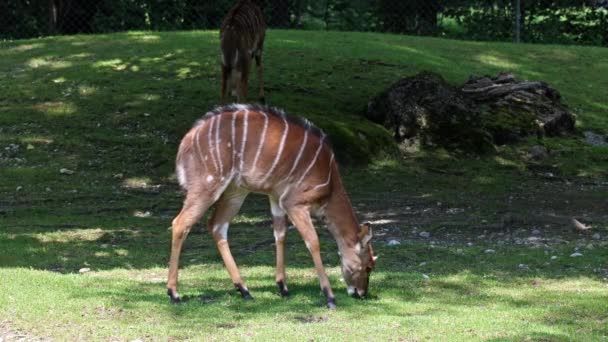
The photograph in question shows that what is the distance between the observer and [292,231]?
1171 centimetres

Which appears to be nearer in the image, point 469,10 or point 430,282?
point 430,282

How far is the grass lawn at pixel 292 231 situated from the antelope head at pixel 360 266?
14 cm

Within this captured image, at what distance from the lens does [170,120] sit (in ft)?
51.1

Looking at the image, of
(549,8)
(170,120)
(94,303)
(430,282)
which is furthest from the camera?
(549,8)

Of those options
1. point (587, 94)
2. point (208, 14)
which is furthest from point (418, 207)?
point (208, 14)

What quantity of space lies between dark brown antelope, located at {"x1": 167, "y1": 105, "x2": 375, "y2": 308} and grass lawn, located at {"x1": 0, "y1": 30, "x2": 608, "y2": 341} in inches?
11.5

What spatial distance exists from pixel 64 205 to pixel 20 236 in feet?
5.66

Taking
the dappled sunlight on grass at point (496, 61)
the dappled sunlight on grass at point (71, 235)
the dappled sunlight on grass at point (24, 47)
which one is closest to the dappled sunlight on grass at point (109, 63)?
the dappled sunlight on grass at point (24, 47)

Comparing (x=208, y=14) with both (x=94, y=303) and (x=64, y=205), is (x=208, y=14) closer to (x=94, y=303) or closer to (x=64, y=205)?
(x=64, y=205)

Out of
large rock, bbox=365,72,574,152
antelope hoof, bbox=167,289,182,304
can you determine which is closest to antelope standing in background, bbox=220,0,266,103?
large rock, bbox=365,72,574,152

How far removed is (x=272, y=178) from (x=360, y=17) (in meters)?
17.7

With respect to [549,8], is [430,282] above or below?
below

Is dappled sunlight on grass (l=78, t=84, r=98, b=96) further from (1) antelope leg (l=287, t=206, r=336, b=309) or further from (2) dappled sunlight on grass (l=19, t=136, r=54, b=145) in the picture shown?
(1) antelope leg (l=287, t=206, r=336, b=309)

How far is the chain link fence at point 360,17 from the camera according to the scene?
2417 cm
